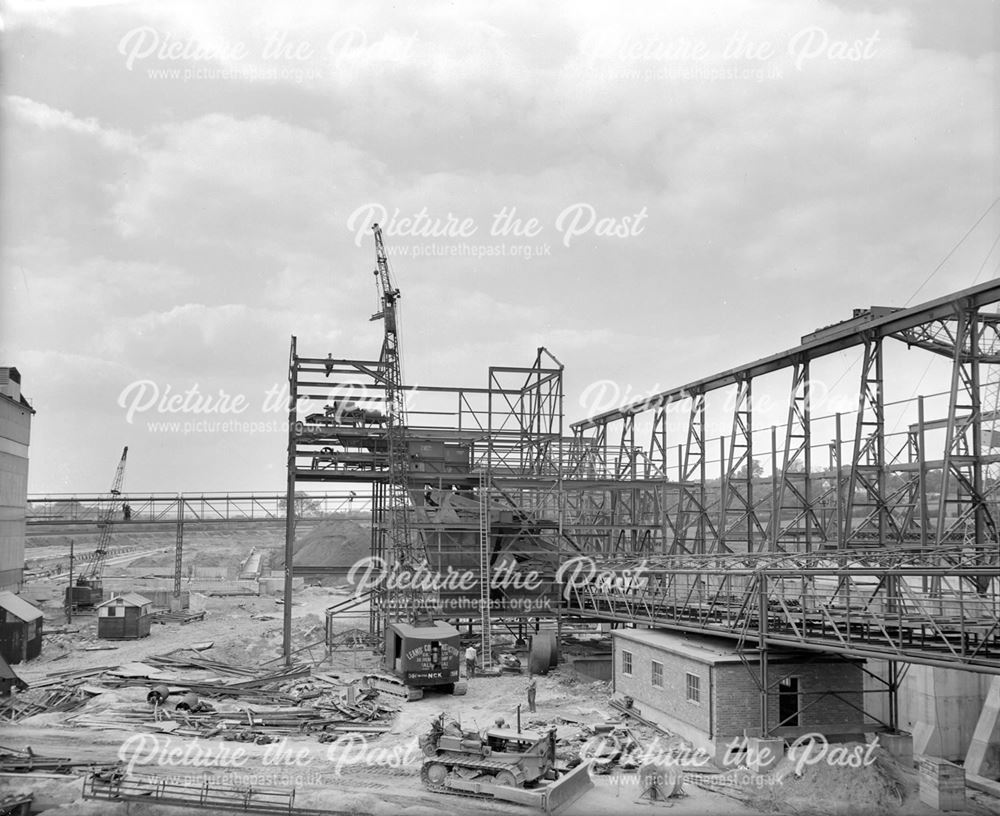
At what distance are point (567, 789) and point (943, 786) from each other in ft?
27.0

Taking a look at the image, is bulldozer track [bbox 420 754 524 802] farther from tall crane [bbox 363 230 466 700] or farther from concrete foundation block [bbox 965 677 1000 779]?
concrete foundation block [bbox 965 677 1000 779]

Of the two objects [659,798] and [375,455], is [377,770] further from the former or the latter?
[375,455]

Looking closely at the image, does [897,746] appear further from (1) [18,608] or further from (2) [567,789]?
(1) [18,608]

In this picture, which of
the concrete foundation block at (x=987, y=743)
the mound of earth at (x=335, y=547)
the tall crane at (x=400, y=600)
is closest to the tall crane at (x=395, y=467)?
the tall crane at (x=400, y=600)

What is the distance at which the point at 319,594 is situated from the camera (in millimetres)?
73000

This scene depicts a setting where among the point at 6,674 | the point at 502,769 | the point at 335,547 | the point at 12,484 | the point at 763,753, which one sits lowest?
the point at 763,753

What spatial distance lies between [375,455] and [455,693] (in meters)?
12.6

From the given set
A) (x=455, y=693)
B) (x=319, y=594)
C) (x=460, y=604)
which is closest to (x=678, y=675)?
(x=455, y=693)

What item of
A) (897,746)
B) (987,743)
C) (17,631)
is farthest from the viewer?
(17,631)

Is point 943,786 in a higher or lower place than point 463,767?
lower

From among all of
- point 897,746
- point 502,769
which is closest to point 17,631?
point 502,769

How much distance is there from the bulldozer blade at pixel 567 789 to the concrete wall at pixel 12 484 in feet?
127

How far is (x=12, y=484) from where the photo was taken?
48.9 metres

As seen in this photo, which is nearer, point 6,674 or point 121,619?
point 6,674
